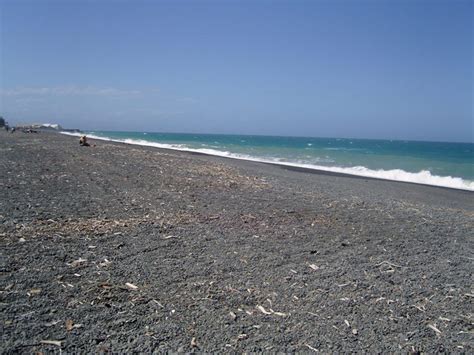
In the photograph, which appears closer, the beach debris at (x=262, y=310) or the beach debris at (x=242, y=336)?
the beach debris at (x=242, y=336)

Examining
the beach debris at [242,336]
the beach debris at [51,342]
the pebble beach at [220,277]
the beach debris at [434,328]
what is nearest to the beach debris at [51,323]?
the pebble beach at [220,277]

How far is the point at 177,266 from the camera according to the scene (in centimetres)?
413

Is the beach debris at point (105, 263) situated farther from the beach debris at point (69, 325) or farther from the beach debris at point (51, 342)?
the beach debris at point (51, 342)

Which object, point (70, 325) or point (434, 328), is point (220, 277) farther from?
point (434, 328)

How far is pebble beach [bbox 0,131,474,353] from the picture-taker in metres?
2.88

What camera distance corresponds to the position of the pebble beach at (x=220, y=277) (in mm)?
2877

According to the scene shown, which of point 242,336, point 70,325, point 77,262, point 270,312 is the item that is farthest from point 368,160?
point 70,325

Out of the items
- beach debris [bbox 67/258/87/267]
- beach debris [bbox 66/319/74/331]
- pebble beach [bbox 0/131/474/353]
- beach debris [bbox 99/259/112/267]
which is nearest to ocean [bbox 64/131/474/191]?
pebble beach [bbox 0/131/474/353]

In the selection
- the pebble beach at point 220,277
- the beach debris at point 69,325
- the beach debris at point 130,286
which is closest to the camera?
the beach debris at point 69,325

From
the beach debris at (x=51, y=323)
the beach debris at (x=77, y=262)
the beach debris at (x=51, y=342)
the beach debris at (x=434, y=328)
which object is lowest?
the beach debris at (x=434, y=328)

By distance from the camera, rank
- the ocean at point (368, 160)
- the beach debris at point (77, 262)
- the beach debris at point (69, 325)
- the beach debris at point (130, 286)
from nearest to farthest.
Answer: the beach debris at point (69, 325) < the beach debris at point (130, 286) < the beach debris at point (77, 262) < the ocean at point (368, 160)

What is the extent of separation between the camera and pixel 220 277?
3951 millimetres

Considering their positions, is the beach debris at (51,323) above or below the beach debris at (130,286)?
below

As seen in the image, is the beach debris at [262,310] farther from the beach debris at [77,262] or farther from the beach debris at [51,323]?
the beach debris at [77,262]
